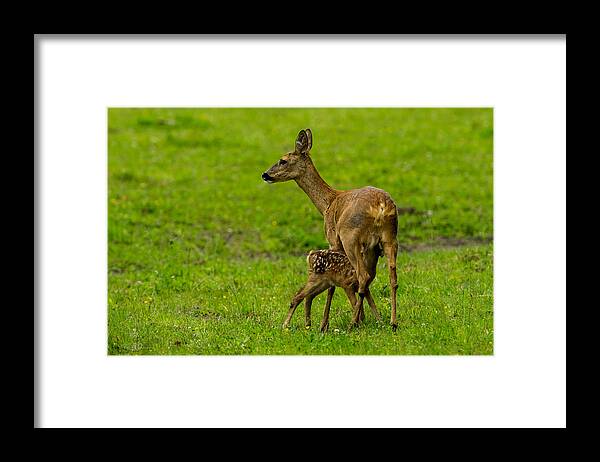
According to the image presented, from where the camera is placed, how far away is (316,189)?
45.0ft

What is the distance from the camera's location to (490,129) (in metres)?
24.1

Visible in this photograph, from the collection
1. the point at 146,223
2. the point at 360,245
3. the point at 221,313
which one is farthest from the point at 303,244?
the point at 360,245

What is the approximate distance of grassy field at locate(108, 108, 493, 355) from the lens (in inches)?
520

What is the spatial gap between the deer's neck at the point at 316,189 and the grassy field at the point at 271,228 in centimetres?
141

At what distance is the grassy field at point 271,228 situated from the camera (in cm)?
1320

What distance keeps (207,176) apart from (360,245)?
9.14 metres

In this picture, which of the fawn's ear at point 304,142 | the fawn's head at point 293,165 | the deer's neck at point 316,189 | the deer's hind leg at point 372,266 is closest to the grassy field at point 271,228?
the deer's hind leg at point 372,266

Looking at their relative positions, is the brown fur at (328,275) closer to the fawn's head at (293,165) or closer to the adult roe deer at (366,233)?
the adult roe deer at (366,233)

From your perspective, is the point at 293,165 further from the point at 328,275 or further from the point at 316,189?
the point at 328,275

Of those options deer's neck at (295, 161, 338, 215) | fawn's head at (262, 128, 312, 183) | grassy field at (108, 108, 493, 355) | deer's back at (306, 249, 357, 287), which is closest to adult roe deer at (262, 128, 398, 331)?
deer's back at (306, 249, 357, 287)

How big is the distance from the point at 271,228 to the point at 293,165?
17.2 feet

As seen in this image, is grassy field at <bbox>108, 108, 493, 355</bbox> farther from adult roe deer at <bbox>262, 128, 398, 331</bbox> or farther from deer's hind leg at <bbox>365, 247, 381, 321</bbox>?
adult roe deer at <bbox>262, 128, 398, 331</bbox>

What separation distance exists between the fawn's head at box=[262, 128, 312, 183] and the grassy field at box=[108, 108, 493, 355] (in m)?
1.71
